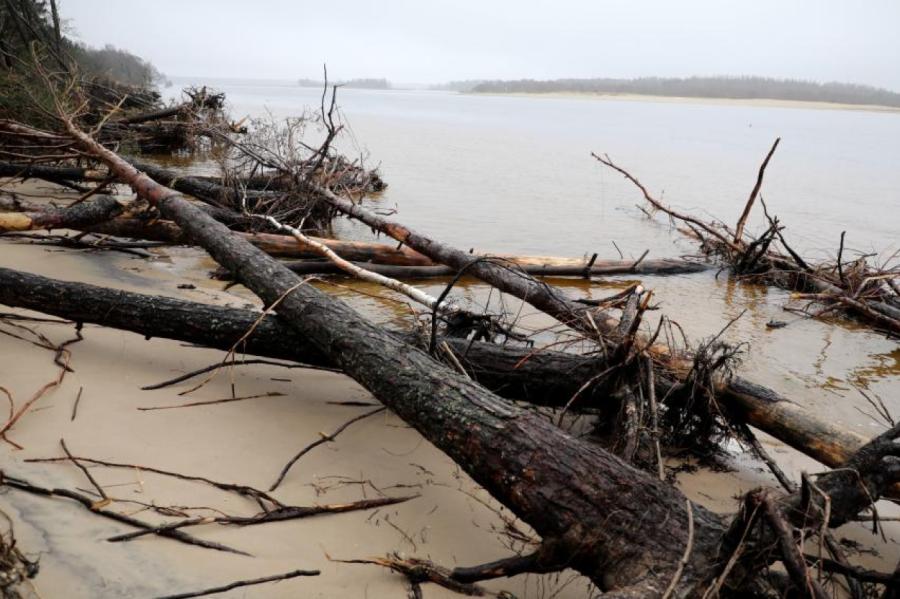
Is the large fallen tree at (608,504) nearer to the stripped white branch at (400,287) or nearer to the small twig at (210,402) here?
the stripped white branch at (400,287)

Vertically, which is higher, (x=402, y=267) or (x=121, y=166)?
(x=121, y=166)

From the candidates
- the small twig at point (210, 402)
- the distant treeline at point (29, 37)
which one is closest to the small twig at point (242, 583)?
the small twig at point (210, 402)

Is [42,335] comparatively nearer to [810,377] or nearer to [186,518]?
[186,518]

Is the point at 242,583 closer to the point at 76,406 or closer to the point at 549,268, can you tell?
the point at 76,406

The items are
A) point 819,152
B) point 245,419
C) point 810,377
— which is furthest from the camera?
point 819,152

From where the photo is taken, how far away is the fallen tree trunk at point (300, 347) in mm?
3777

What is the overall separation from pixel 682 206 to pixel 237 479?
48.4 feet

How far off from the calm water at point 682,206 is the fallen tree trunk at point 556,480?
3.47m

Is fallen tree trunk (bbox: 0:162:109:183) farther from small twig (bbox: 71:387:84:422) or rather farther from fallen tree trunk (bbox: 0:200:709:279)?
small twig (bbox: 71:387:84:422)

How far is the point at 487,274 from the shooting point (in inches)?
245

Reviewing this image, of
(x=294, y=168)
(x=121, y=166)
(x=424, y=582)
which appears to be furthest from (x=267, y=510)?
(x=294, y=168)

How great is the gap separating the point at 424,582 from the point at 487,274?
12.9ft

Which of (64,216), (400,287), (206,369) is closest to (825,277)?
(400,287)

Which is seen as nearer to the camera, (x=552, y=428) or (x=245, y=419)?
(x=552, y=428)
